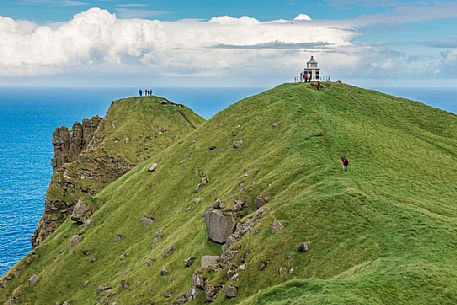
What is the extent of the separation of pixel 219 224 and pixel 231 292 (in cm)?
1861

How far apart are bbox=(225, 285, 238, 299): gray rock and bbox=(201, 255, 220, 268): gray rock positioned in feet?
29.1

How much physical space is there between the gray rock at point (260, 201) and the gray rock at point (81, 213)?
187 ft

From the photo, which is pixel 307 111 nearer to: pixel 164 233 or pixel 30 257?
pixel 164 233

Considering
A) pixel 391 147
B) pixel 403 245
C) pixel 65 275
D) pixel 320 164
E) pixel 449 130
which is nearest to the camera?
pixel 403 245

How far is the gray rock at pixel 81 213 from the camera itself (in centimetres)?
11738

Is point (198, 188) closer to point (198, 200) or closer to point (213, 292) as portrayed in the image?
point (198, 200)

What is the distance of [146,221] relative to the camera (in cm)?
10381

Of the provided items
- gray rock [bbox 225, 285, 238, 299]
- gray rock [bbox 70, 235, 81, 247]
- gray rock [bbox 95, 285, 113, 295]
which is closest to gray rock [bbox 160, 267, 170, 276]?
gray rock [bbox 95, 285, 113, 295]

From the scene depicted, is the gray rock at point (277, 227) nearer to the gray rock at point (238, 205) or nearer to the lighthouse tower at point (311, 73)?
the gray rock at point (238, 205)

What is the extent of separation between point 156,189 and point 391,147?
51703 millimetres

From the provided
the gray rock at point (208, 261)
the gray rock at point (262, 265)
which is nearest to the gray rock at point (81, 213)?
the gray rock at point (208, 261)

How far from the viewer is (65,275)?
102 metres

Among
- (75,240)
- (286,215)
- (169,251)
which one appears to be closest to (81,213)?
(75,240)

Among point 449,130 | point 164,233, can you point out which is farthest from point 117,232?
point 449,130
